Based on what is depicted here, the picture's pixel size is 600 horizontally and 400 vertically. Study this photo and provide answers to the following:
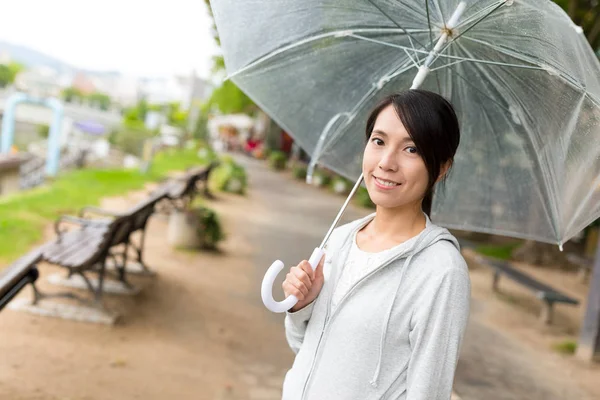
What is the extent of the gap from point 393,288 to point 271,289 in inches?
13.6

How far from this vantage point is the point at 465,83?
2.53 m

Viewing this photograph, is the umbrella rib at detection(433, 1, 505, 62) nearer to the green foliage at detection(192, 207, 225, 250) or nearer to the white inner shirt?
the white inner shirt

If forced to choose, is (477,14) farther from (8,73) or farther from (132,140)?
(8,73)

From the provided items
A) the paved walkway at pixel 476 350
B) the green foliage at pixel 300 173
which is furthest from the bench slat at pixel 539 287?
the green foliage at pixel 300 173

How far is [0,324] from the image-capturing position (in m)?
5.17

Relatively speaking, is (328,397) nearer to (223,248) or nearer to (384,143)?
(384,143)

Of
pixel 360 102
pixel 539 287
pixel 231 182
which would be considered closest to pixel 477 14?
pixel 360 102

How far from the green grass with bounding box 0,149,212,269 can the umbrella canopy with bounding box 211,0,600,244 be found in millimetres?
5534

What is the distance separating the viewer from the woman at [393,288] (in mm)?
1560

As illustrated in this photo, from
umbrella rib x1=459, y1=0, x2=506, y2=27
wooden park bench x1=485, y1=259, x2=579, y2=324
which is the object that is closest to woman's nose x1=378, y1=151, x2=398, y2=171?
umbrella rib x1=459, y1=0, x2=506, y2=27

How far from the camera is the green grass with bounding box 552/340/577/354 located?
7.41 meters

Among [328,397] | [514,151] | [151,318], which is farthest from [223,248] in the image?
[328,397]

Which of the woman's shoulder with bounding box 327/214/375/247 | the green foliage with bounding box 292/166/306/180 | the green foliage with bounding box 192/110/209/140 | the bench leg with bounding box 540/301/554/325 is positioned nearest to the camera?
the woman's shoulder with bounding box 327/214/375/247

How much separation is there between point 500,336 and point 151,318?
14.1 feet
